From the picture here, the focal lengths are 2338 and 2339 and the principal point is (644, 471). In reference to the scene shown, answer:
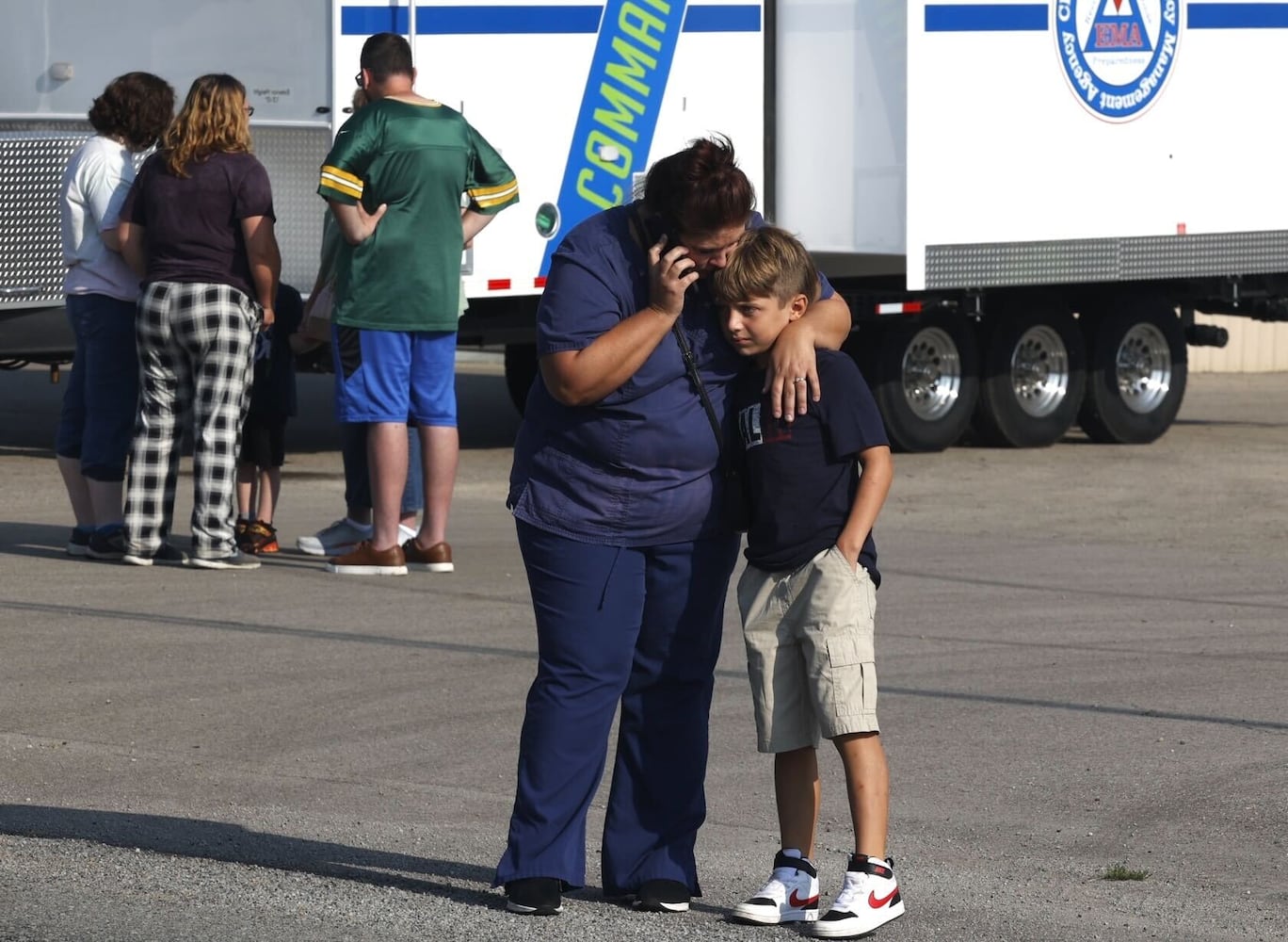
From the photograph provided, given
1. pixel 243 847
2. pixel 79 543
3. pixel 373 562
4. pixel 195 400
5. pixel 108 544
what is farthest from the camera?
pixel 79 543

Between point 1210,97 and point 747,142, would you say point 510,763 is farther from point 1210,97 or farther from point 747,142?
point 1210,97

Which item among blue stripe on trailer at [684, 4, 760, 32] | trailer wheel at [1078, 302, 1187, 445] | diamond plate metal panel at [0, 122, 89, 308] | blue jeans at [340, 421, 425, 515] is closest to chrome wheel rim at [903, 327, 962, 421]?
trailer wheel at [1078, 302, 1187, 445]

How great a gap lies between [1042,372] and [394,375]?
23.9ft

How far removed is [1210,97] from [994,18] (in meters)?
1.91

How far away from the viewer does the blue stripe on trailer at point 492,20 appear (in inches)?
473

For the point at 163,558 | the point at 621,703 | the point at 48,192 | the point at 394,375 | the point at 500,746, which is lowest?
the point at 500,746

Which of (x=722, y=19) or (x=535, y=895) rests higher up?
(x=722, y=19)

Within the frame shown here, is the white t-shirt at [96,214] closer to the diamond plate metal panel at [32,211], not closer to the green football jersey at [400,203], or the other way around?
the green football jersey at [400,203]

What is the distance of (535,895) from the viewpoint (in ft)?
15.6

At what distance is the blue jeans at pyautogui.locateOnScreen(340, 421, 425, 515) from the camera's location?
945 cm

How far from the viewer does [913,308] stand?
550 inches

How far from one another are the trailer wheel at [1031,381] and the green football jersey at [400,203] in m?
6.65

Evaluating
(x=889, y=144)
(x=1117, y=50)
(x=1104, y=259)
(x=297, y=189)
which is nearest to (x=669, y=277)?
(x=297, y=189)

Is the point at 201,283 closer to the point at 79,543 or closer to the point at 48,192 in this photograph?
the point at 79,543
